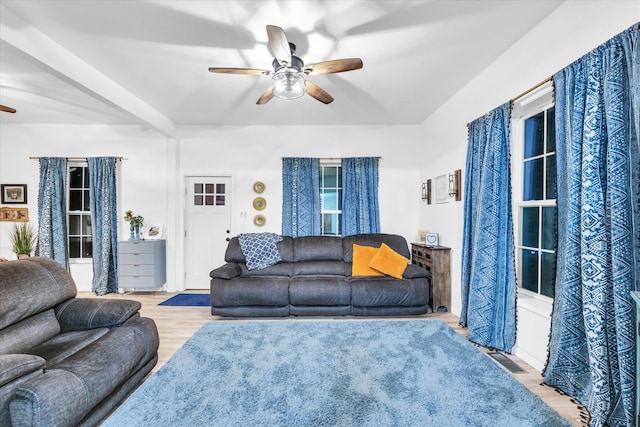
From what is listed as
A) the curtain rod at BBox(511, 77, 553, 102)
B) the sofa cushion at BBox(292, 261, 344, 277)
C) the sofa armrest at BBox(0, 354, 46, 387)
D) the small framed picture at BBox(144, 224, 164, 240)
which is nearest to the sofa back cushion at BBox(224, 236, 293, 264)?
the sofa cushion at BBox(292, 261, 344, 277)

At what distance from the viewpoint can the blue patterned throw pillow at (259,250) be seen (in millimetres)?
3846

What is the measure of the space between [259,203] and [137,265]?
2.05 m

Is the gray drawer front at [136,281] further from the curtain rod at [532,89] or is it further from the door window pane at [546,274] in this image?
the curtain rod at [532,89]

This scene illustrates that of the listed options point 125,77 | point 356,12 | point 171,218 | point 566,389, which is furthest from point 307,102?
point 566,389

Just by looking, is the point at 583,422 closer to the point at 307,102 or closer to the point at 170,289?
the point at 307,102

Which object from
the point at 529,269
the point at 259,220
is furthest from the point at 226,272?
the point at 529,269

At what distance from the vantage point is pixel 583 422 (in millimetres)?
1715

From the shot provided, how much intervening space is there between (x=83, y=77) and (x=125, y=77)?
1.29 feet

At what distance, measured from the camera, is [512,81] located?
2.59m

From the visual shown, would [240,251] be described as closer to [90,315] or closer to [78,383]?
[90,315]

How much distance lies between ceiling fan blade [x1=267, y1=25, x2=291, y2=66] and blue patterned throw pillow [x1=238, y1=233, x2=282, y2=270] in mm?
2376

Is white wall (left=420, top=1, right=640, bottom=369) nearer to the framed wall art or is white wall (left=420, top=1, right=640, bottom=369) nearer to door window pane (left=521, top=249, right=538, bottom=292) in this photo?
door window pane (left=521, top=249, right=538, bottom=292)

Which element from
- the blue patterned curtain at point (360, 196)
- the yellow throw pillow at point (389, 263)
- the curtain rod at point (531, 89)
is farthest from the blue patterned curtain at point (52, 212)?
the curtain rod at point (531, 89)

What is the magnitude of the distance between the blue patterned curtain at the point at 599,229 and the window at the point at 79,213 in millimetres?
6154
